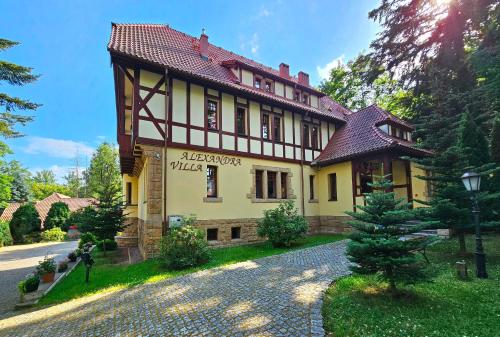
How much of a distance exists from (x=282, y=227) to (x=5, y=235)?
2572 centimetres

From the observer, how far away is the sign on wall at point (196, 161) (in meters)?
11.7

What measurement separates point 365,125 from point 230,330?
14881 millimetres

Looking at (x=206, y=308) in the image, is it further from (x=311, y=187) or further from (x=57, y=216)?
(x=57, y=216)

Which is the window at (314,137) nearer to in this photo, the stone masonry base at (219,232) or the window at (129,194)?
the stone masonry base at (219,232)

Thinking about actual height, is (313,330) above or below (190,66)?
below

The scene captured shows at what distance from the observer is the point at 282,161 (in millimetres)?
15383

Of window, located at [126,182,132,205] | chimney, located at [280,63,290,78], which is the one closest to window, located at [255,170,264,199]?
chimney, located at [280,63,290,78]

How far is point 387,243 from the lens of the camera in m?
4.88

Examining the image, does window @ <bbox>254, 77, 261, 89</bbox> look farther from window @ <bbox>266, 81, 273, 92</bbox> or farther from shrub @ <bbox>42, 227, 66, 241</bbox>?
shrub @ <bbox>42, 227, 66, 241</bbox>

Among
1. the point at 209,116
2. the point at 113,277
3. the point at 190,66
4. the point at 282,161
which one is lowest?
the point at 113,277

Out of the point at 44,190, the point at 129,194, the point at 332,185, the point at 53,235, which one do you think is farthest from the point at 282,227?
the point at 44,190

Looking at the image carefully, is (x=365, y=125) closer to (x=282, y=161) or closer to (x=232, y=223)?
(x=282, y=161)

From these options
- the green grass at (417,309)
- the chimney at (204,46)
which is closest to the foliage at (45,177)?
the chimney at (204,46)

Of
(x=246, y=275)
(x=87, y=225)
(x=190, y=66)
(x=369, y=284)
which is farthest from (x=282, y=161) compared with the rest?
(x=87, y=225)
